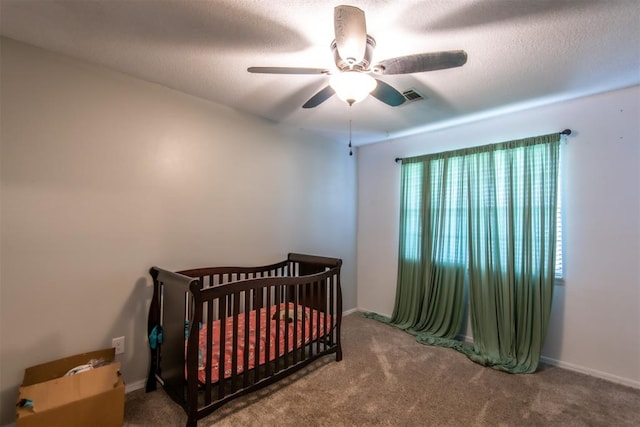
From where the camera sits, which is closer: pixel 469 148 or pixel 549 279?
pixel 549 279

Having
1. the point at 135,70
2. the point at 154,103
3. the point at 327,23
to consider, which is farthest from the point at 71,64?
the point at 327,23

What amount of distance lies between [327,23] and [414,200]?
90.9 inches

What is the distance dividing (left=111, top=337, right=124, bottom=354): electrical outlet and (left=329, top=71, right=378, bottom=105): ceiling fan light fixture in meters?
2.17

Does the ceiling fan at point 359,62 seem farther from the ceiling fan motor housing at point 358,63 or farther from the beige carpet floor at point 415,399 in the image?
the beige carpet floor at point 415,399

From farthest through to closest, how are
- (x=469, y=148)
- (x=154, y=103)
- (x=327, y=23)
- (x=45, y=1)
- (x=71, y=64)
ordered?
(x=469, y=148), (x=154, y=103), (x=71, y=64), (x=327, y=23), (x=45, y=1)

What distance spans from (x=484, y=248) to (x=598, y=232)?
2.69ft

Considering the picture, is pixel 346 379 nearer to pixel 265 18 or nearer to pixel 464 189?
pixel 464 189

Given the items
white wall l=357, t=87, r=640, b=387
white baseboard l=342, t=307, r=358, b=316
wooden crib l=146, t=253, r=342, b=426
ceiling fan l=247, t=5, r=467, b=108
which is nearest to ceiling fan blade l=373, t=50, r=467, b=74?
ceiling fan l=247, t=5, r=467, b=108

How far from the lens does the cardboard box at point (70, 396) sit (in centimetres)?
145

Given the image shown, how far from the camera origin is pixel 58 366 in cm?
177

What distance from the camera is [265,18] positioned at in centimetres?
148

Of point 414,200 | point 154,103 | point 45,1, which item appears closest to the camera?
point 45,1

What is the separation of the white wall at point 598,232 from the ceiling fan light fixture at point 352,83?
203 centimetres

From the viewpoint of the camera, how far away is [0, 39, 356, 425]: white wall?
170cm
